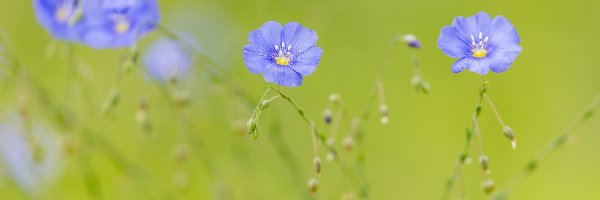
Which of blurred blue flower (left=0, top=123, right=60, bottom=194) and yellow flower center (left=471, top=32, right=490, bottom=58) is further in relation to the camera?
blurred blue flower (left=0, top=123, right=60, bottom=194)

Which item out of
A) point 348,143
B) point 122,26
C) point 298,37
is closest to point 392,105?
point 122,26

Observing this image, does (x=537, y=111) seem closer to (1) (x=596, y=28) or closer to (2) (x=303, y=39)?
(1) (x=596, y=28)

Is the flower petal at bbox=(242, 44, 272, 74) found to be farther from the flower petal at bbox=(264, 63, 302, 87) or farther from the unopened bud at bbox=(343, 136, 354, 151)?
the unopened bud at bbox=(343, 136, 354, 151)

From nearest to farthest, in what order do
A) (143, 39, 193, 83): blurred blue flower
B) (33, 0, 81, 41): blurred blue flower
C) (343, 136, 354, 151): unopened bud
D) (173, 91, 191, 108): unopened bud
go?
(343, 136, 354, 151): unopened bud
(173, 91, 191, 108): unopened bud
(33, 0, 81, 41): blurred blue flower
(143, 39, 193, 83): blurred blue flower

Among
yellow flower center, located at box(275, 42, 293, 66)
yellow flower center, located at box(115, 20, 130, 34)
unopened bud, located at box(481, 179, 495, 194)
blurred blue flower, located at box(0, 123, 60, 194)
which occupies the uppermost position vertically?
blurred blue flower, located at box(0, 123, 60, 194)

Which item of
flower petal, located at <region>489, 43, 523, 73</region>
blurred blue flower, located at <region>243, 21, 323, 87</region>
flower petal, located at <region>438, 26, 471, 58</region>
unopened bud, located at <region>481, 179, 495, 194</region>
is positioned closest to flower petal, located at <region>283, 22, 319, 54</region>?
blurred blue flower, located at <region>243, 21, 323, 87</region>

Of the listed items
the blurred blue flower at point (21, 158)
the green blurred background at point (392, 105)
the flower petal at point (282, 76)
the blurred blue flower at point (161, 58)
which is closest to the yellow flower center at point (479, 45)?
the flower petal at point (282, 76)
